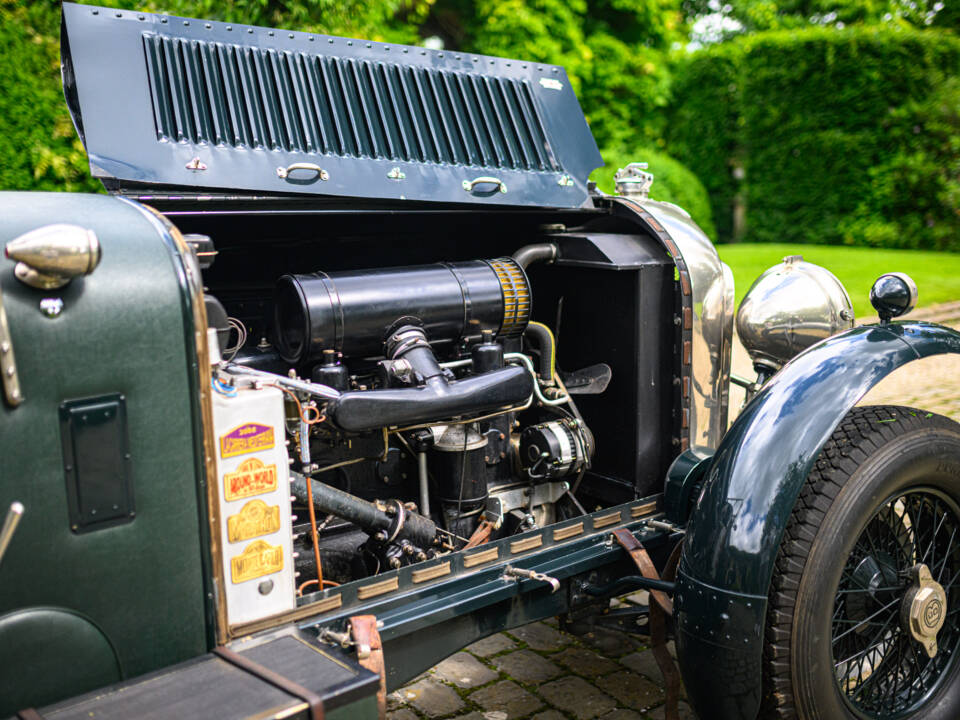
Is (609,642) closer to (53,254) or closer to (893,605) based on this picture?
(893,605)

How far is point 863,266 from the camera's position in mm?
11297

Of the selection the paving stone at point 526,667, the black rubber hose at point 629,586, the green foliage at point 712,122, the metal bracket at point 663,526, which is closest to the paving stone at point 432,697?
the paving stone at point 526,667

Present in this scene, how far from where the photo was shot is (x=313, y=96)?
8.77 ft

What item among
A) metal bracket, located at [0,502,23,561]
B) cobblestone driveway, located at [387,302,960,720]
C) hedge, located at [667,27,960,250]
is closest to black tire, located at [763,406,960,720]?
cobblestone driveway, located at [387,302,960,720]

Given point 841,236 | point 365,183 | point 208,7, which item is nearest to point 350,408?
point 365,183

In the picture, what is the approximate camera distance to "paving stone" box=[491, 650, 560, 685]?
3.09m

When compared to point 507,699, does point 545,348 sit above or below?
above

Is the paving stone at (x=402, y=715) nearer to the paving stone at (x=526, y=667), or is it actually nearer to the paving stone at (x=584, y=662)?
the paving stone at (x=526, y=667)

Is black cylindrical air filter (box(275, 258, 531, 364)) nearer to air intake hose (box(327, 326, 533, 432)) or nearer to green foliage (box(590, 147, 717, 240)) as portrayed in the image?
air intake hose (box(327, 326, 533, 432))

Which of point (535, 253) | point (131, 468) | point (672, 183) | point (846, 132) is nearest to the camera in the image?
point (131, 468)

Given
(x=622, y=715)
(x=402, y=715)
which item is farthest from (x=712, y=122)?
(x=402, y=715)

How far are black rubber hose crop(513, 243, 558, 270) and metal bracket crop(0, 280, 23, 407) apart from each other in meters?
1.76

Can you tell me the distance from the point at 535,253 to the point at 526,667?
1435 millimetres

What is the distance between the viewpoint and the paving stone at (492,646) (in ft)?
10.7
